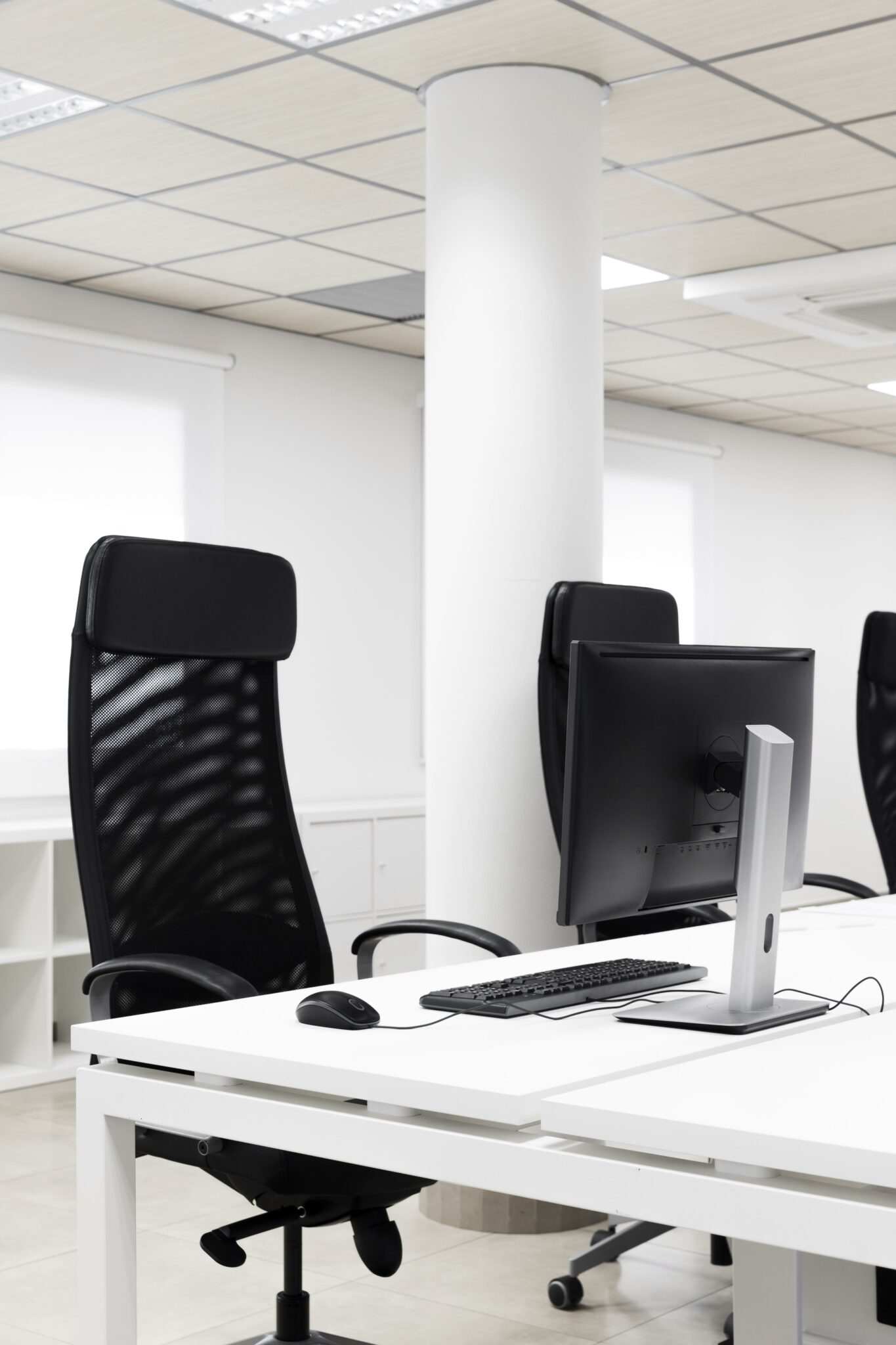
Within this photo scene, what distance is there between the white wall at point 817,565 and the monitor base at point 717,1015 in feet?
20.0

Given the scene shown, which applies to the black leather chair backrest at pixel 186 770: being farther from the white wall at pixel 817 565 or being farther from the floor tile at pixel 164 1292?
the white wall at pixel 817 565

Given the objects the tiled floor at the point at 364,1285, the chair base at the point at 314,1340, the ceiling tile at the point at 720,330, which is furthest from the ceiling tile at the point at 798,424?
the chair base at the point at 314,1340

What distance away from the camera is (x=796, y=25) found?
11.4 ft

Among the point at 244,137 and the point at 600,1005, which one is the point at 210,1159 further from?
the point at 244,137

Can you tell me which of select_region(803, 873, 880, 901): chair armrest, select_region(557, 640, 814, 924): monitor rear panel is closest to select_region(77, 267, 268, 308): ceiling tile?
select_region(803, 873, 880, 901): chair armrest

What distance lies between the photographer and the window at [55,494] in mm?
5422

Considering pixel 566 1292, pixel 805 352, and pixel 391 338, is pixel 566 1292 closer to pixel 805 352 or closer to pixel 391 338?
pixel 391 338

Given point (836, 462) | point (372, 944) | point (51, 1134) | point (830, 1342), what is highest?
point (836, 462)

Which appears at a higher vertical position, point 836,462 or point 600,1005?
point 836,462

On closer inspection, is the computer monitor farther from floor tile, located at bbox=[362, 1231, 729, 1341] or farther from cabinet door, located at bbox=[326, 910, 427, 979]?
cabinet door, located at bbox=[326, 910, 427, 979]

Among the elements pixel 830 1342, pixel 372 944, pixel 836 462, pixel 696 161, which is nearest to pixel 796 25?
pixel 696 161

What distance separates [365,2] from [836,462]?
250 inches

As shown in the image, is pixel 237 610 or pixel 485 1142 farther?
pixel 237 610

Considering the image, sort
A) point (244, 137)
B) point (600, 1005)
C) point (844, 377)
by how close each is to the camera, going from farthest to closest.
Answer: point (844, 377) → point (244, 137) → point (600, 1005)
